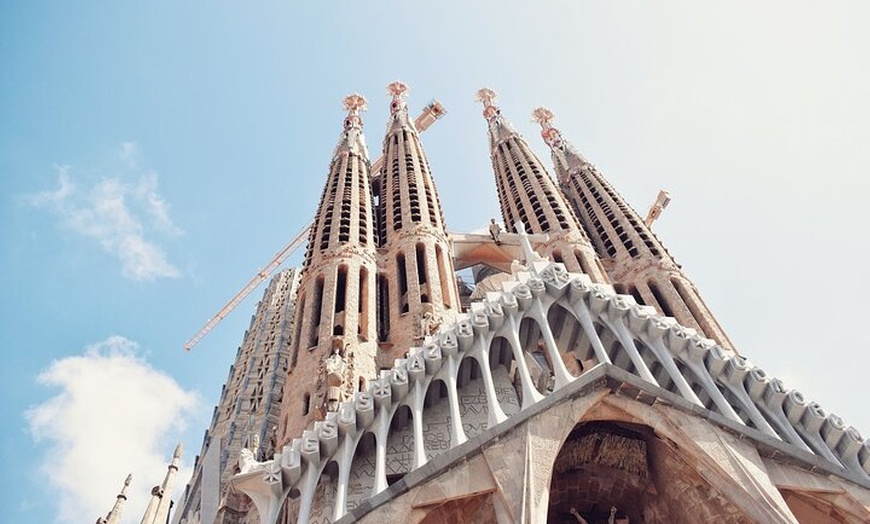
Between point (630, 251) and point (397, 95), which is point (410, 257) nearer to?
point (630, 251)

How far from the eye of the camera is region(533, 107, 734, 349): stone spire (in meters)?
19.9

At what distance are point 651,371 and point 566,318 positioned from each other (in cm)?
163

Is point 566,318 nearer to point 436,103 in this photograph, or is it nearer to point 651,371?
point 651,371

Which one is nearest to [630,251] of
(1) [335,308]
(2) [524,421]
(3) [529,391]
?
(1) [335,308]

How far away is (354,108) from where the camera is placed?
32.2 m

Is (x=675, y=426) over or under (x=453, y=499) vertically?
over

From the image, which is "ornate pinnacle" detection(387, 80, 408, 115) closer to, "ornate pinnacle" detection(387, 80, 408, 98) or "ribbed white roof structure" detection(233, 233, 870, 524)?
"ornate pinnacle" detection(387, 80, 408, 98)

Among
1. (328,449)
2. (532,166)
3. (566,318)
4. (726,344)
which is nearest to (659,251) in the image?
(726,344)

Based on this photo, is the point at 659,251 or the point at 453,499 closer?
the point at 453,499

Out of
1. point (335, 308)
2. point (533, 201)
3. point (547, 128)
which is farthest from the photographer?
point (547, 128)

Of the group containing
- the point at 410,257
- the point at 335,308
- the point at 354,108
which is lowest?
the point at 335,308

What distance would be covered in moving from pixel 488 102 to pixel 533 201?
37.8ft

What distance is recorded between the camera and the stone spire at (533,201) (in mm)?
22172

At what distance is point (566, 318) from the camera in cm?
1344
